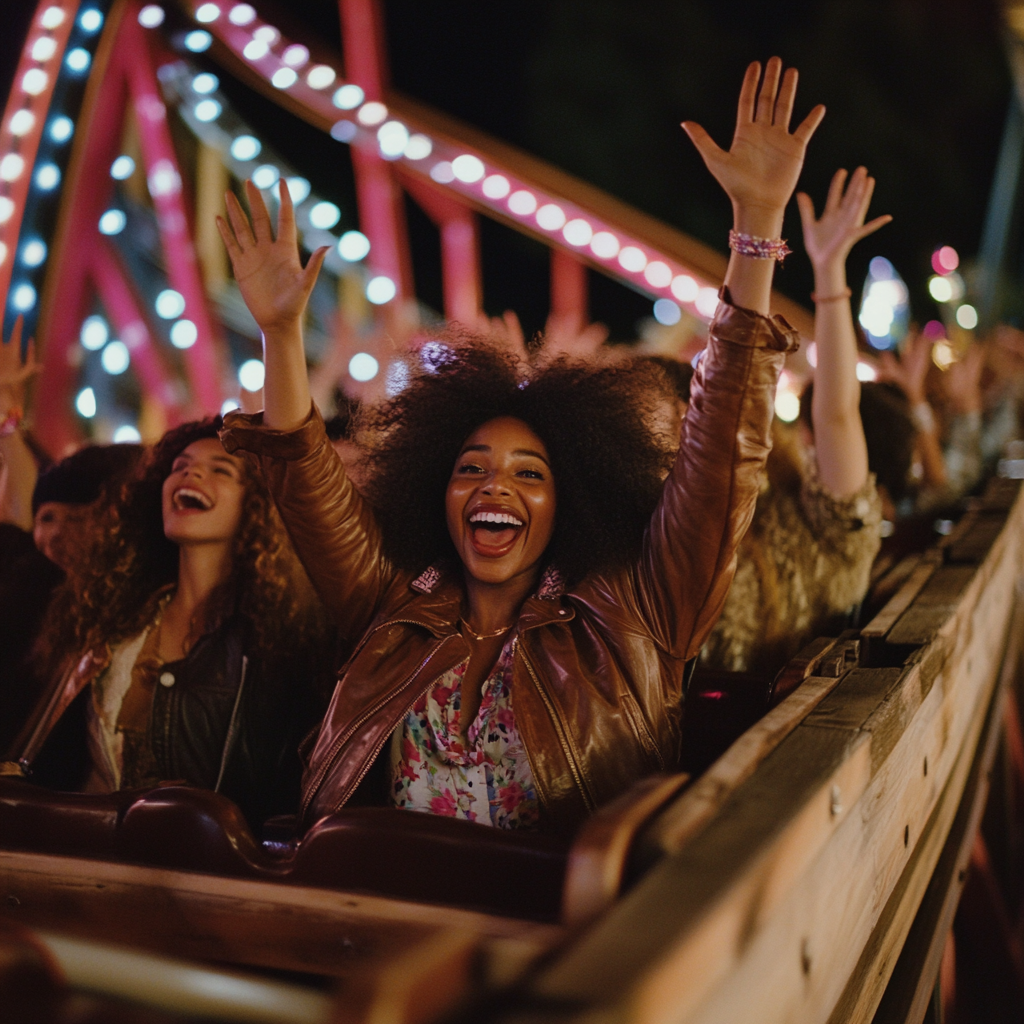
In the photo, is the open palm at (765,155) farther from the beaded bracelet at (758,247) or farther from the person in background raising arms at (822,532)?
the person in background raising arms at (822,532)

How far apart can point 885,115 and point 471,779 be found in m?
16.8

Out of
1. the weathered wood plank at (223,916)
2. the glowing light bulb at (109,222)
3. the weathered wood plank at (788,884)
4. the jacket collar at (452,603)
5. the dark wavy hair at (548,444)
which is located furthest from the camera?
the glowing light bulb at (109,222)

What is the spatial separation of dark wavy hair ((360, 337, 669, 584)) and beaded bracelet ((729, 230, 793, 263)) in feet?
1.63

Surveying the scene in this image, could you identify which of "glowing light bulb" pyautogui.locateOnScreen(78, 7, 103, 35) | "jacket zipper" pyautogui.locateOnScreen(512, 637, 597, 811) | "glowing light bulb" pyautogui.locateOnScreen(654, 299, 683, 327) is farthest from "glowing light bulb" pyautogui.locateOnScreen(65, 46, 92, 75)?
"jacket zipper" pyautogui.locateOnScreen(512, 637, 597, 811)

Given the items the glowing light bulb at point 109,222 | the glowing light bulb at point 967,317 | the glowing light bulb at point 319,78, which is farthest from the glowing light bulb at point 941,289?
the glowing light bulb at point 109,222

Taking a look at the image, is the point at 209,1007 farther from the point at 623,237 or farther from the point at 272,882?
the point at 623,237

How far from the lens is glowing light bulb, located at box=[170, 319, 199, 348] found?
524 cm

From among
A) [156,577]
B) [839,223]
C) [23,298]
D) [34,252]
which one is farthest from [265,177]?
[839,223]

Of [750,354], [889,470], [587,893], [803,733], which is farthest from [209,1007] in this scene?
[889,470]

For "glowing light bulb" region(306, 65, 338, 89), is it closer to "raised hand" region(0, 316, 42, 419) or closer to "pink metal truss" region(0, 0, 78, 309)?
"pink metal truss" region(0, 0, 78, 309)

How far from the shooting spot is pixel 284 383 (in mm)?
1739

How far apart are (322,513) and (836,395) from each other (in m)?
1.22

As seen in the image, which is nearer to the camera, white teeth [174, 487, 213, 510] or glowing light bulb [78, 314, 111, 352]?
white teeth [174, 487, 213, 510]

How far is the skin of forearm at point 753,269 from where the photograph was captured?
1.57 meters
